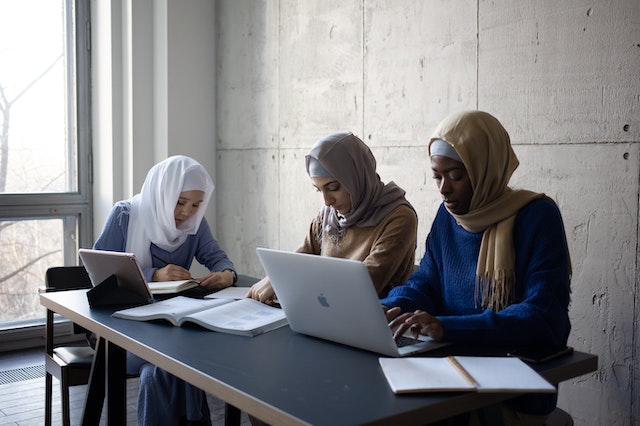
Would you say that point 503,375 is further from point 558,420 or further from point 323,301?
point 558,420

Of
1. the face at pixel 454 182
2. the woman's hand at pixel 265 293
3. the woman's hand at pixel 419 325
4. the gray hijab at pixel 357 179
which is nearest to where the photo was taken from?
the woman's hand at pixel 419 325

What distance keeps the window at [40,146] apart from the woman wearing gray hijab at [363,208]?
2762mm

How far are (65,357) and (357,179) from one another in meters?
1.28

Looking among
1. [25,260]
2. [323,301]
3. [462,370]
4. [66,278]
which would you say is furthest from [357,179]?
[25,260]

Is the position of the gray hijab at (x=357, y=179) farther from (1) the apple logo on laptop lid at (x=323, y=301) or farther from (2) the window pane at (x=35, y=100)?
(2) the window pane at (x=35, y=100)

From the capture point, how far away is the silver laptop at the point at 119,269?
7.63 feet

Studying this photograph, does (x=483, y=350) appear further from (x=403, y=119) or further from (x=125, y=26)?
(x=125, y=26)

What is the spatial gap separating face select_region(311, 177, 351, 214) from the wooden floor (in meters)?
1.31

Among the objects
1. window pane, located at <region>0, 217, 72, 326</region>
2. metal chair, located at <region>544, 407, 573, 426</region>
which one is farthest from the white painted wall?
metal chair, located at <region>544, 407, 573, 426</region>

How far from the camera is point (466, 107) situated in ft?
10.4

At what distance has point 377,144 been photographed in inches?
145

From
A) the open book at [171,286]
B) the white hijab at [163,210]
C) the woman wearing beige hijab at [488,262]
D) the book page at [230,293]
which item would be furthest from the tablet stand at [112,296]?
the woman wearing beige hijab at [488,262]

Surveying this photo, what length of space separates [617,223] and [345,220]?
987mm

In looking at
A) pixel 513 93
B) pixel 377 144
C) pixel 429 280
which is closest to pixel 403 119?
pixel 377 144
